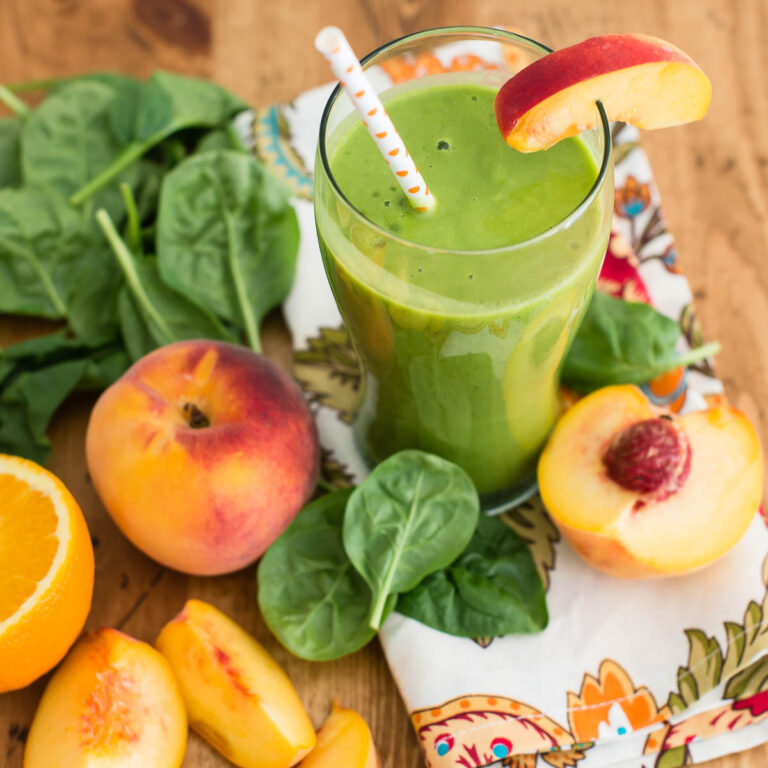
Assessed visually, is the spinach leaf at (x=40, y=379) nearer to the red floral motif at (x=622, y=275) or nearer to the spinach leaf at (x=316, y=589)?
the spinach leaf at (x=316, y=589)

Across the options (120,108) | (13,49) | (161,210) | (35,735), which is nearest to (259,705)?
(35,735)

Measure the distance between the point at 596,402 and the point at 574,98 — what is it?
0.37 metres

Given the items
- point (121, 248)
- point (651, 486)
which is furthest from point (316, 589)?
point (121, 248)

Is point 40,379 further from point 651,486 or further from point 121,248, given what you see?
point 651,486

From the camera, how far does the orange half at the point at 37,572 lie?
0.87 meters

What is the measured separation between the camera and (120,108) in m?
1.24

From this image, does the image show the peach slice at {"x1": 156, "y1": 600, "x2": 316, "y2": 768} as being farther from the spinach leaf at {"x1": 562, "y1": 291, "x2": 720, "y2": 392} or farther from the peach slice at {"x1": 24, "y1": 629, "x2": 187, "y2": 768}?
the spinach leaf at {"x1": 562, "y1": 291, "x2": 720, "y2": 392}

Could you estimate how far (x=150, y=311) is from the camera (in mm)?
1150

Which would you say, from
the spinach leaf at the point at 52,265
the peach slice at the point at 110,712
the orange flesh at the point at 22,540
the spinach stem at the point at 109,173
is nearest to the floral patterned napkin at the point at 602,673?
the peach slice at the point at 110,712

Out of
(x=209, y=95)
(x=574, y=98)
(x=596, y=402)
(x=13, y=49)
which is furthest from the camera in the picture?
(x=13, y=49)

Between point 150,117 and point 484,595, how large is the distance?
74 cm

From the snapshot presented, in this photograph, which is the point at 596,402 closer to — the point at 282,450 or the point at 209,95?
the point at 282,450

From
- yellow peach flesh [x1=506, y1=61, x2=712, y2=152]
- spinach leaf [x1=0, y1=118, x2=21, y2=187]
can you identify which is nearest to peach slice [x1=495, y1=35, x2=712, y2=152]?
yellow peach flesh [x1=506, y1=61, x2=712, y2=152]

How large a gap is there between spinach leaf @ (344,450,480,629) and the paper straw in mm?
294
